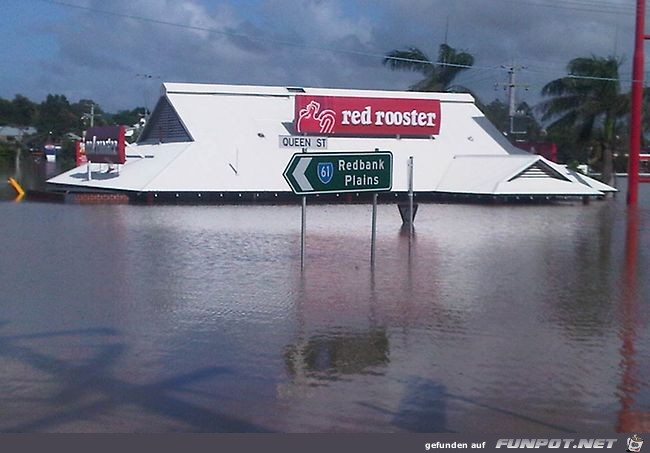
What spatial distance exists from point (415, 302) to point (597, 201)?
3264cm

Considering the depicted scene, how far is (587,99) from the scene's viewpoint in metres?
51.1

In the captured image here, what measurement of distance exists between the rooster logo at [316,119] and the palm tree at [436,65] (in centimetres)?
1594

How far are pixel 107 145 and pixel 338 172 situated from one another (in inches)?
1116

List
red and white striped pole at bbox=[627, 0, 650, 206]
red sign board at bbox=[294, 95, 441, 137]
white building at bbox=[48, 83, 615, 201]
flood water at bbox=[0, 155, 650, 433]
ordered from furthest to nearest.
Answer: red sign board at bbox=[294, 95, 441, 137]
white building at bbox=[48, 83, 615, 201]
red and white striped pole at bbox=[627, 0, 650, 206]
flood water at bbox=[0, 155, 650, 433]

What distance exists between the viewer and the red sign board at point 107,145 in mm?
41750

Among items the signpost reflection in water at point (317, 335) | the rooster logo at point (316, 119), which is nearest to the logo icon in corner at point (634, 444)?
the signpost reflection in water at point (317, 335)

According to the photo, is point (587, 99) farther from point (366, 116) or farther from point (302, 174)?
point (302, 174)

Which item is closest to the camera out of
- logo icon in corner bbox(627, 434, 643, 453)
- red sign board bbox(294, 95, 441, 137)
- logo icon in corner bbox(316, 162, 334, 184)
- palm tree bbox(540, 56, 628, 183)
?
logo icon in corner bbox(627, 434, 643, 453)

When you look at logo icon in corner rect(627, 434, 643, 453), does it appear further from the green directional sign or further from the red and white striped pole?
the red and white striped pole

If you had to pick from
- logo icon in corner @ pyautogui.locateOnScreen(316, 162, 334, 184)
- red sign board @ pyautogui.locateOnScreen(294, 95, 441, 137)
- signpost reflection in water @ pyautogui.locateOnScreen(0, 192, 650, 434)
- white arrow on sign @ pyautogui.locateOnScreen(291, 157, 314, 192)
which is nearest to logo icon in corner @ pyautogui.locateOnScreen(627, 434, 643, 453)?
signpost reflection in water @ pyautogui.locateOnScreen(0, 192, 650, 434)

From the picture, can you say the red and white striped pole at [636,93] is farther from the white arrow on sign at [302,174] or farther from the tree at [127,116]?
the tree at [127,116]

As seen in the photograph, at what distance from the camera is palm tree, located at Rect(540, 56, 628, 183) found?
50.4 metres

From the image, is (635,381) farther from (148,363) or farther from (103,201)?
(103,201)

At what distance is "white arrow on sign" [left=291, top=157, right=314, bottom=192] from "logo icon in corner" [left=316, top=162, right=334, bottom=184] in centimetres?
23
